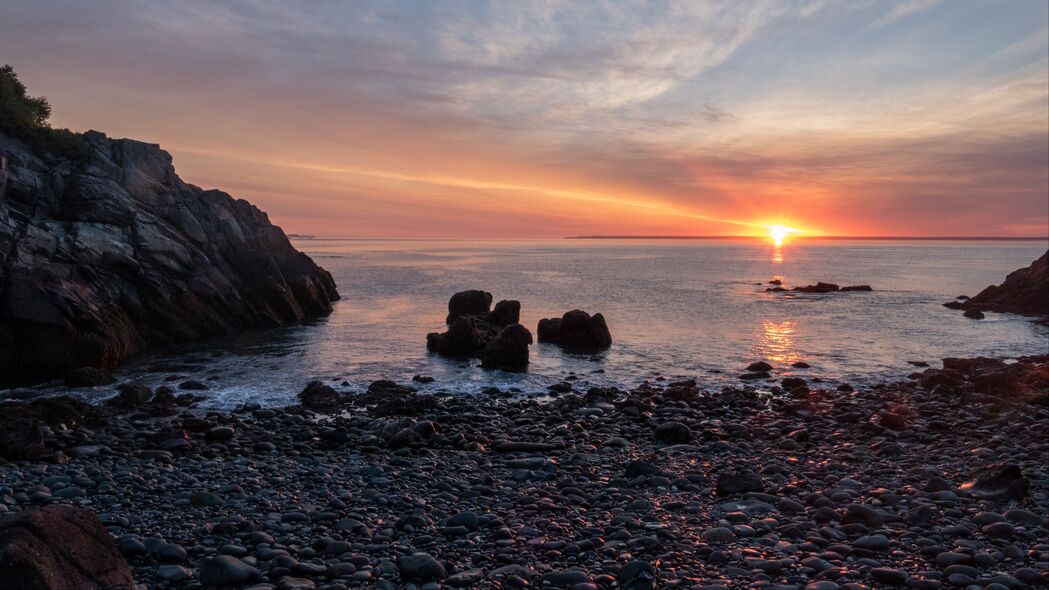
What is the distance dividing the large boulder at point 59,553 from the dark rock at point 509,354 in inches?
736

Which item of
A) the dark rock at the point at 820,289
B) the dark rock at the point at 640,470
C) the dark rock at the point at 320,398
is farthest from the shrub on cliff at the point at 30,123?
the dark rock at the point at 820,289

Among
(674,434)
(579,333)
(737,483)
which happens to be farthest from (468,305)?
(737,483)

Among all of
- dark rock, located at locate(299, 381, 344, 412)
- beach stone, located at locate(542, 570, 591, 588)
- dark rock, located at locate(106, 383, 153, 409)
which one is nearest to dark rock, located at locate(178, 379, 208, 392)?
dark rock, located at locate(106, 383, 153, 409)

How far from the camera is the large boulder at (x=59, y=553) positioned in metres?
6.25

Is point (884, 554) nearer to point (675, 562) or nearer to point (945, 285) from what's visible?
point (675, 562)

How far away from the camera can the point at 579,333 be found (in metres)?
32.1

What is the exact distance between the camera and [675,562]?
8.45 meters

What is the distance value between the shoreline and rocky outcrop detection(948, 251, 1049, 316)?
36.0 m

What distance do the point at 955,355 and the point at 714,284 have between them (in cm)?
4841

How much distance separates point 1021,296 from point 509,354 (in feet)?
147

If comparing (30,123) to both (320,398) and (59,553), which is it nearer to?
(320,398)

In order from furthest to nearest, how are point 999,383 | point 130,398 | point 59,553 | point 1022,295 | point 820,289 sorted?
1. point 820,289
2. point 1022,295
3. point 999,383
4. point 130,398
5. point 59,553

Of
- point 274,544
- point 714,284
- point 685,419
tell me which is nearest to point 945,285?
point 714,284

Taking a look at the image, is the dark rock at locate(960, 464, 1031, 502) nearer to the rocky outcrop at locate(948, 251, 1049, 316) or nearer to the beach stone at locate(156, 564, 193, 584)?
the beach stone at locate(156, 564, 193, 584)
